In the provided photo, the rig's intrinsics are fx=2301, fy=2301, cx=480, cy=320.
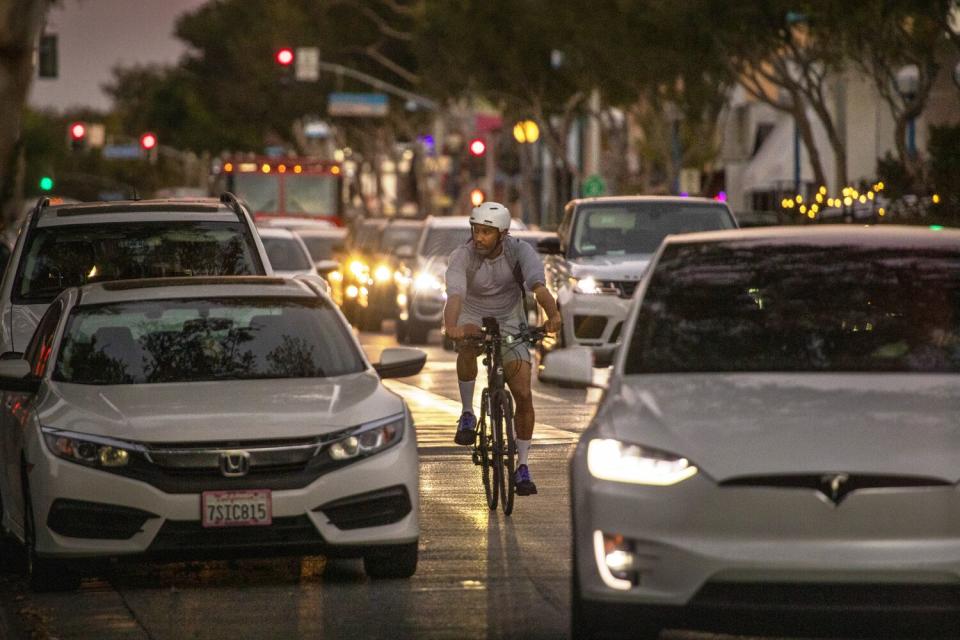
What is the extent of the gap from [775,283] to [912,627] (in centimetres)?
177

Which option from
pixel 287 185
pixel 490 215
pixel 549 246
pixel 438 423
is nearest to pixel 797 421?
pixel 490 215

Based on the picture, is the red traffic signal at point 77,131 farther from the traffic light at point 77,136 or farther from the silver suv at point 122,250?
the silver suv at point 122,250

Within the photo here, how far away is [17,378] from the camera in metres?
10.5

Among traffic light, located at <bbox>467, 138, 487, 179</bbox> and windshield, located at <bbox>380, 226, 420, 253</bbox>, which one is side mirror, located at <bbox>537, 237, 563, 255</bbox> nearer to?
windshield, located at <bbox>380, 226, 420, 253</bbox>

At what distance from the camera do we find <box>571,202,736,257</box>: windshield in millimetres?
23344

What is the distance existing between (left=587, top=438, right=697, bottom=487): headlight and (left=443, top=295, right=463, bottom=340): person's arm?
516 centimetres

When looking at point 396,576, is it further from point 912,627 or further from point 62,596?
point 912,627

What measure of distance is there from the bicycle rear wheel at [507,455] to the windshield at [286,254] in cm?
1268

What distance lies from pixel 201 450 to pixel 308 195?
4121 centimetres

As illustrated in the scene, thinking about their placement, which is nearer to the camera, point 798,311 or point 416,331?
point 798,311

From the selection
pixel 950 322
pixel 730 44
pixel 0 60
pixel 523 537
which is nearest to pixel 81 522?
pixel 523 537

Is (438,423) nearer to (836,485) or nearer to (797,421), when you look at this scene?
(797,421)

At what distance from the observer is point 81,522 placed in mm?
9805

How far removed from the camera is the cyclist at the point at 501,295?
13.1 m
